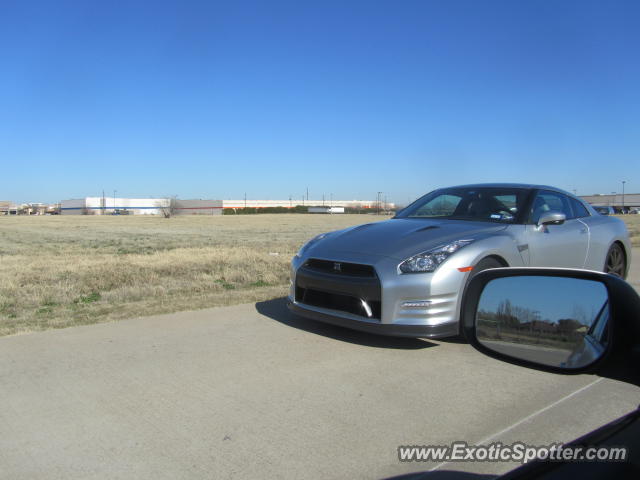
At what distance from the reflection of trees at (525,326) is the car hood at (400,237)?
234 cm

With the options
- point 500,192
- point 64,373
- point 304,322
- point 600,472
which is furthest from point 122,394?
point 500,192

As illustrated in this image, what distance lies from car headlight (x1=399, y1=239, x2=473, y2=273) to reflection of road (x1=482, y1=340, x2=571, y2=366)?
2.29 m

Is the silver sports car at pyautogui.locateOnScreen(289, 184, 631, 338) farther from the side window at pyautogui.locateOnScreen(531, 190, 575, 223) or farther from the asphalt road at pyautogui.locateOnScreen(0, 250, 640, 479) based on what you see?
the asphalt road at pyautogui.locateOnScreen(0, 250, 640, 479)

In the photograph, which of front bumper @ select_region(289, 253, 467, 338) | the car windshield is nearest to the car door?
the car windshield

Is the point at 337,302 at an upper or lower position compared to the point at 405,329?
upper

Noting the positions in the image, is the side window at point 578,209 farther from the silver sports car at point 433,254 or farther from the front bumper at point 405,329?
the front bumper at point 405,329

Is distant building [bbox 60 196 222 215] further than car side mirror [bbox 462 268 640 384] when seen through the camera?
Yes

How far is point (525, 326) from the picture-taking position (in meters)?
1.98

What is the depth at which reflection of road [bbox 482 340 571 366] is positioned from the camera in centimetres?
181

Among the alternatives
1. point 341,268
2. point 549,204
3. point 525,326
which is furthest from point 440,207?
point 525,326

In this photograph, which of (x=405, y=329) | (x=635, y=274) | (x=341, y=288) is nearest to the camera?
(x=405, y=329)

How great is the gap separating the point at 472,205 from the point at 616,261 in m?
2.53

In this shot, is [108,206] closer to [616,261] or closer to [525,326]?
[616,261]

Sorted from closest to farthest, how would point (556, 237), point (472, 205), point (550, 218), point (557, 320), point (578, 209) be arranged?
1. point (557, 320)
2. point (550, 218)
3. point (556, 237)
4. point (472, 205)
5. point (578, 209)
